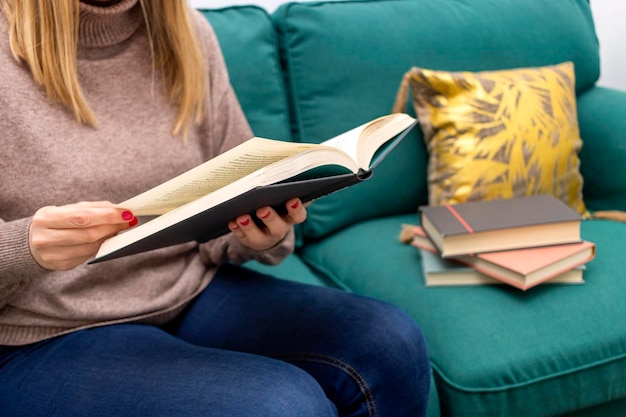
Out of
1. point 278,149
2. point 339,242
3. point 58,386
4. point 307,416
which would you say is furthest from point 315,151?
point 339,242

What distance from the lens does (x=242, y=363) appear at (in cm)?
71

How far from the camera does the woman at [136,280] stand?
26.2 inches

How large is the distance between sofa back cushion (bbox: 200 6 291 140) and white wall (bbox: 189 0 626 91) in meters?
1.14

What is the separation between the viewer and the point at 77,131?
811mm

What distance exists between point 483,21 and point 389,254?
618mm

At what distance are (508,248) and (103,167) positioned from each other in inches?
26.1

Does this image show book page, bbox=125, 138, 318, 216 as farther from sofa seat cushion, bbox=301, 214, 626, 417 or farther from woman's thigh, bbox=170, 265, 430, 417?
sofa seat cushion, bbox=301, 214, 626, 417

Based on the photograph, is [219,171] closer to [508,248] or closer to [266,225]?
[266,225]

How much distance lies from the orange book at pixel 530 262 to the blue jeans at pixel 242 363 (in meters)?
0.26

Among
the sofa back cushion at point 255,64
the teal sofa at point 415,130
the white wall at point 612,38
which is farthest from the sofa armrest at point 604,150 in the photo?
the sofa back cushion at point 255,64

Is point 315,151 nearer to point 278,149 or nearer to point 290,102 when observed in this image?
point 278,149

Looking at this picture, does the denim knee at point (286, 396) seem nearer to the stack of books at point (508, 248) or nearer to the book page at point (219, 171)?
the book page at point (219, 171)

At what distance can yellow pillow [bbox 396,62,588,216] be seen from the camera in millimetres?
1216

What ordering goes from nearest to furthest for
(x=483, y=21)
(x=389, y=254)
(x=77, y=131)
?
(x=77, y=131), (x=389, y=254), (x=483, y=21)
